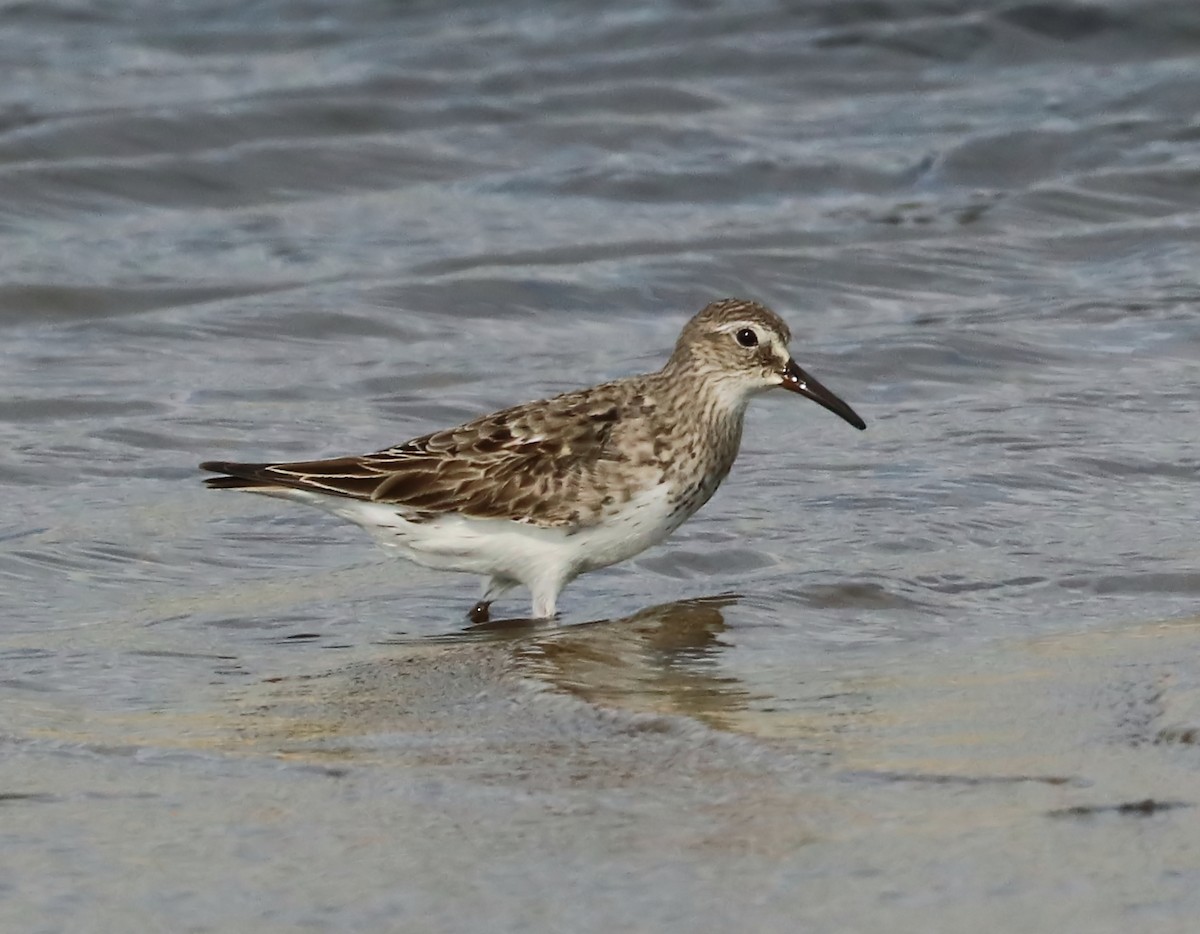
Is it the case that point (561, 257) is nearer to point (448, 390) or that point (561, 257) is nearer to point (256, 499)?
point (448, 390)

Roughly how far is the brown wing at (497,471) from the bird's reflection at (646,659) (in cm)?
43

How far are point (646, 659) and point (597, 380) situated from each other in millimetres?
4543

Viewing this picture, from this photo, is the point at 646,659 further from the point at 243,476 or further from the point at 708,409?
the point at 243,476

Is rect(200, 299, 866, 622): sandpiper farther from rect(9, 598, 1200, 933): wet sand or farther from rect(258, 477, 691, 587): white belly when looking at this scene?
A: rect(9, 598, 1200, 933): wet sand

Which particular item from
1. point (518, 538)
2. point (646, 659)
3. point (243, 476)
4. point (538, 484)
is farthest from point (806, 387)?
point (243, 476)

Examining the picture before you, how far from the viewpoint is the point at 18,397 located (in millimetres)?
10875

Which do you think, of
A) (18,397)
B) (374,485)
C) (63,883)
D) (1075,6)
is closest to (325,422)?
(18,397)

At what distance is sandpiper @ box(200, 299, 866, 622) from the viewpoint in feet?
25.0

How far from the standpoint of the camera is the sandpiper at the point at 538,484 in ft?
25.0

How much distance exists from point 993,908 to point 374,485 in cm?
389

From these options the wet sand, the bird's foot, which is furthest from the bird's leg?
the wet sand

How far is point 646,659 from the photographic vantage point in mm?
6914

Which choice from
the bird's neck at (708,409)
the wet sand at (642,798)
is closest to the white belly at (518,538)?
the bird's neck at (708,409)

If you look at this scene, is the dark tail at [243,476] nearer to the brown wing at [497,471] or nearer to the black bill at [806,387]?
the brown wing at [497,471]
